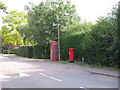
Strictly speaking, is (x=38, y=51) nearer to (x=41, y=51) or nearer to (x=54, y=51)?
(x=41, y=51)

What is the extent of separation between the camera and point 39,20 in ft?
107

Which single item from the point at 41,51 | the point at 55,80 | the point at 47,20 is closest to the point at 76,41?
the point at 47,20

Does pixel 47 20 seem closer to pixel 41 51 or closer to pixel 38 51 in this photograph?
pixel 41 51

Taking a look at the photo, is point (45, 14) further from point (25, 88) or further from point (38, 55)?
point (25, 88)

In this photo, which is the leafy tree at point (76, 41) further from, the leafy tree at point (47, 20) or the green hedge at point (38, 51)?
the green hedge at point (38, 51)

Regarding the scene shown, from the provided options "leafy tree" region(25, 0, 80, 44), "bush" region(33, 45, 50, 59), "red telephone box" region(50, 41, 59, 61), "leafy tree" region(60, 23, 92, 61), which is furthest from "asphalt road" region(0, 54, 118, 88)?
"bush" region(33, 45, 50, 59)

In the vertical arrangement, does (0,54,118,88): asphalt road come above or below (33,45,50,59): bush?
below

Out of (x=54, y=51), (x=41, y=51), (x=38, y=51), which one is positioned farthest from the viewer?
(x=38, y=51)

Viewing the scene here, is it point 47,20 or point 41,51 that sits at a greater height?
point 47,20

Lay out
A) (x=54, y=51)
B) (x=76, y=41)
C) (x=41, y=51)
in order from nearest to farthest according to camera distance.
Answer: (x=76, y=41) → (x=54, y=51) → (x=41, y=51)

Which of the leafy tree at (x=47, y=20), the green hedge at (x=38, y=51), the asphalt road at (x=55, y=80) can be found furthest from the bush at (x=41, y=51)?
the asphalt road at (x=55, y=80)

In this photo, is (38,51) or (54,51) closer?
(54,51)

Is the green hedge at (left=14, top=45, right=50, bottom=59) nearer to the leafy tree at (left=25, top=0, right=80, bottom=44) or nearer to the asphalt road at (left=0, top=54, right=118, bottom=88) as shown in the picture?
the leafy tree at (left=25, top=0, right=80, bottom=44)

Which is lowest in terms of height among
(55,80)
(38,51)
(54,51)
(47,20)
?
(55,80)
